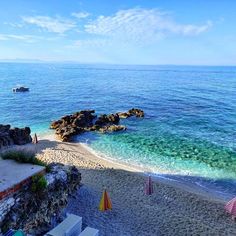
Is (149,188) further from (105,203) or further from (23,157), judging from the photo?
(23,157)

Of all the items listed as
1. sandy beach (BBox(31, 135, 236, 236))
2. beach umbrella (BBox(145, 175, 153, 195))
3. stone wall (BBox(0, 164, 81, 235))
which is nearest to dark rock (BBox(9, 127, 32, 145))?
sandy beach (BBox(31, 135, 236, 236))

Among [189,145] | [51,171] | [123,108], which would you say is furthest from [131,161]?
[123,108]

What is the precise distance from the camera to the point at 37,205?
12.5 meters

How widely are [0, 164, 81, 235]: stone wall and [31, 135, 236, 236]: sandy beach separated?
1.96m

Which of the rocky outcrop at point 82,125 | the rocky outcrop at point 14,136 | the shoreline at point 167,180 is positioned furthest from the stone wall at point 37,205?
the rocky outcrop at point 82,125

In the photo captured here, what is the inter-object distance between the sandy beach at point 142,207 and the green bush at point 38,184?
369cm

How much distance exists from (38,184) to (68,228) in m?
2.37

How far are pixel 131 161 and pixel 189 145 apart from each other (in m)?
8.11

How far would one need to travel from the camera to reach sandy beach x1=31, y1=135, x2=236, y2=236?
49.6ft

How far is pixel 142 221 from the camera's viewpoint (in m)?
15.6

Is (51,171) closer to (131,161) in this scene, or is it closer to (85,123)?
(131,161)

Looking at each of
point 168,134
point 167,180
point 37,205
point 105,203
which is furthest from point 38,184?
point 168,134

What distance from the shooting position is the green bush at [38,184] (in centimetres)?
1229

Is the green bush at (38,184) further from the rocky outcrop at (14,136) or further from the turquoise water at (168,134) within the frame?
the rocky outcrop at (14,136)
